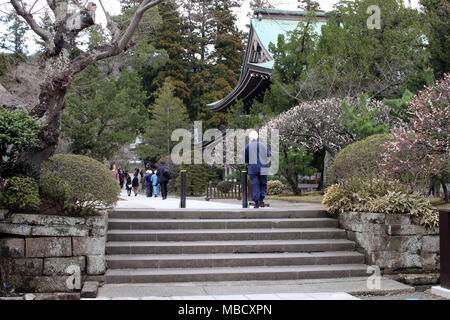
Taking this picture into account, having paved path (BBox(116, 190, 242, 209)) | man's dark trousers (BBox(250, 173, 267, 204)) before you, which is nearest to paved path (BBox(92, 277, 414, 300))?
man's dark trousers (BBox(250, 173, 267, 204))

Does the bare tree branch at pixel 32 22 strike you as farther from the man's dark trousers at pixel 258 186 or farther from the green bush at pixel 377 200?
the green bush at pixel 377 200

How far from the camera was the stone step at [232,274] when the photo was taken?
22.5 ft

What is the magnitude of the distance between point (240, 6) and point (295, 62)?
10283mm

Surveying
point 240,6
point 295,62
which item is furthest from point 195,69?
point 240,6

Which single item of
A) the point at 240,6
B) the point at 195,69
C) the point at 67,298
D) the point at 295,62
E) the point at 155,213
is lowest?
the point at 67,298

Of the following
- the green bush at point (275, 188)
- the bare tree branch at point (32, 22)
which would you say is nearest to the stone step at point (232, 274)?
the bare tree branch at point (32, 22)

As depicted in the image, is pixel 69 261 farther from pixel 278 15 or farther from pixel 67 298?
pixel 278 15

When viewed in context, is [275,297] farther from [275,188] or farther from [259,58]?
[259,58]

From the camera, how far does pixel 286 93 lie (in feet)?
64.2

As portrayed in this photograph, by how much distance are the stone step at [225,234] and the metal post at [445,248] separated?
237 cm

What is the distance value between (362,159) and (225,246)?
12.7ft

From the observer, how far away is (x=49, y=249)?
21.9ft

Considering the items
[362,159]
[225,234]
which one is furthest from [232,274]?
[362,159]

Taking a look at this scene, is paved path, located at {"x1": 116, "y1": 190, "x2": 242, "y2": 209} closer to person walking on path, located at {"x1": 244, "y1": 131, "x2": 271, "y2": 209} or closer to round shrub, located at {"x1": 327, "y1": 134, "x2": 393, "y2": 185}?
person walking on path, located at {"x1": 244, "y1": 131, "x2": 271, "y2": 209}
